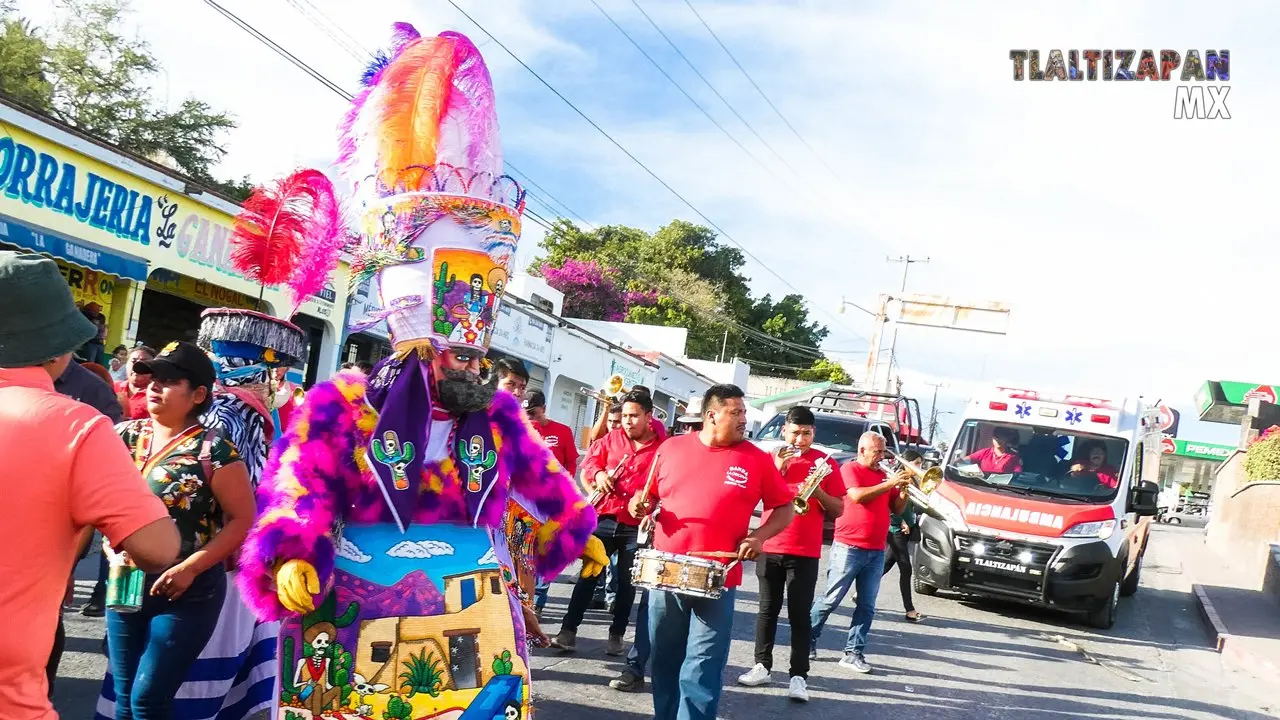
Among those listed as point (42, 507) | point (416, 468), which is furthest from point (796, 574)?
point (42, 507)

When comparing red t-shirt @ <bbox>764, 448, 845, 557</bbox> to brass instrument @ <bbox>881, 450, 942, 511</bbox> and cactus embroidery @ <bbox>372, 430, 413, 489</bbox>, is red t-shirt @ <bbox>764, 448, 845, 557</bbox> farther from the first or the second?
cactus embroidery @ <bbox>372, 430, 413, 489</bbox>

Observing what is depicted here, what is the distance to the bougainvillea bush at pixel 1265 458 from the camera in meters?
22.4

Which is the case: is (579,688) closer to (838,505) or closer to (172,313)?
(838,505)

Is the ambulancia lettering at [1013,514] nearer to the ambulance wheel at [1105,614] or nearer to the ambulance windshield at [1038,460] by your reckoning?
the ambulance windshield at [1038,460]

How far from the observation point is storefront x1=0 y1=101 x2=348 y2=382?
1264 centimetres

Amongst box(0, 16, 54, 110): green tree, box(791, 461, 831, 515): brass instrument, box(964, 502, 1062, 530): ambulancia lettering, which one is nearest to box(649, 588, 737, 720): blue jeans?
box(791, 461, 831, 515): brass instrument

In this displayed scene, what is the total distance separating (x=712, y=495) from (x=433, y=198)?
236 cm

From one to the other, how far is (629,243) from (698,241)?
337 centimetres

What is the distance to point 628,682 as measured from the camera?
643 cm

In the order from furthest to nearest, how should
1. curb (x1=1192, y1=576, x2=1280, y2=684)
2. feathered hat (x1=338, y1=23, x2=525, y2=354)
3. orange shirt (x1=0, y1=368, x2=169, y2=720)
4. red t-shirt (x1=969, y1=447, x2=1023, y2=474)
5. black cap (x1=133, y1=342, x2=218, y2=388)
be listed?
red t-shirt (x1=969, y1=447, x2=1023, y2=474) → curb (x1=1192, y1=576, x2=1280, y2=684) → black cap (x1=133, y1=342, x2=218, y2=388) → feathered hat (x1=338, y1=23, x2=525, y2=354) → orange shirt (x1=0, y1=368, x2=169, y2=720)

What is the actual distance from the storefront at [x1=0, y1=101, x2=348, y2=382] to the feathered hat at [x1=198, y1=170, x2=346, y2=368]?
6.35 m

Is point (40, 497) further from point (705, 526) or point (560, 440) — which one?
point (560, 440)

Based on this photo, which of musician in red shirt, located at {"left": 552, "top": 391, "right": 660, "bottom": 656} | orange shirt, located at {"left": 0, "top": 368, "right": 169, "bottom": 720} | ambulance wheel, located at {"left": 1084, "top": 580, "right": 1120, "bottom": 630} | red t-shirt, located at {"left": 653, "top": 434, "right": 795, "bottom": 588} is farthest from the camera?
ambulance wheel, located at {"left": 1084, "top": 580, "right": 1120, "bottom": 630}

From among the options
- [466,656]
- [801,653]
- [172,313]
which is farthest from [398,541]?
[172,313]
